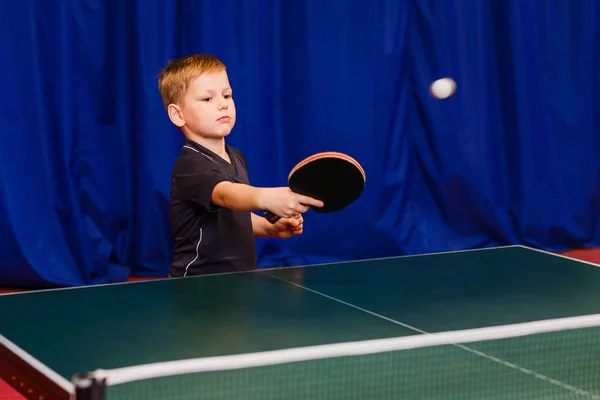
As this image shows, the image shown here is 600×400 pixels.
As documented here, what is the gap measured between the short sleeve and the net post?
179 centimetres

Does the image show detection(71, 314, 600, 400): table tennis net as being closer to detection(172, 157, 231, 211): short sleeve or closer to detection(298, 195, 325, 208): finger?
detection(298, 195, 325, 208): finger

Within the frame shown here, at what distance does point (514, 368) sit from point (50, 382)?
3.43 ft

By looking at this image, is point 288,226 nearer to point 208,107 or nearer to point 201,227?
point 201,227

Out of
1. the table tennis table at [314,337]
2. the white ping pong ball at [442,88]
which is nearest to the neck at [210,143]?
the table tennis table at [314,337]

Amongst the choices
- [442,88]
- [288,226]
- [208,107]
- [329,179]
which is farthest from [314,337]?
[442,88]

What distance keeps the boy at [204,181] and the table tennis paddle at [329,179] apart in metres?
0.54

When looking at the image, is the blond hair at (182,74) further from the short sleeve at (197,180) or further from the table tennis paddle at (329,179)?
the table tennis paddle at (329,179)

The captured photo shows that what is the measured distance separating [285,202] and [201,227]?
68 cm

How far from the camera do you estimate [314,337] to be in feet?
7.69

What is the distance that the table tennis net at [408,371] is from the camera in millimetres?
1942

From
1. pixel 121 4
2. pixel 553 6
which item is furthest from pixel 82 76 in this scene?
pixel 553 6

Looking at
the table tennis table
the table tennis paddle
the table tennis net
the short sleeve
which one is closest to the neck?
the short sleeve

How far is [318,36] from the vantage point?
6.10 metres

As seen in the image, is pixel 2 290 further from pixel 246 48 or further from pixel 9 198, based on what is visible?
pixel 246 48
